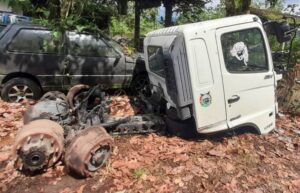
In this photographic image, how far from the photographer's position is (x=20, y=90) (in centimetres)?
786

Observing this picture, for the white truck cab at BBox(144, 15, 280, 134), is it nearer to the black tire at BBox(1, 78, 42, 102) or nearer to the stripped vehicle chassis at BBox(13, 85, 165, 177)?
the stripped vehicle chassis at BBox(13, 85, 165, 177)

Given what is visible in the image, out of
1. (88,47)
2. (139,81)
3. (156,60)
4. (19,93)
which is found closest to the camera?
(156,60)

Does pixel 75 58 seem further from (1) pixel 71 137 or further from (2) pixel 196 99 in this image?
(2) pixel 196 99

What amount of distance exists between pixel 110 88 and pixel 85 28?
1565 millimetres

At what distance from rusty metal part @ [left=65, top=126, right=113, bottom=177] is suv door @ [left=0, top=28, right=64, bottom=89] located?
3.83 meters

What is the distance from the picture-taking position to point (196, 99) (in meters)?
4.95

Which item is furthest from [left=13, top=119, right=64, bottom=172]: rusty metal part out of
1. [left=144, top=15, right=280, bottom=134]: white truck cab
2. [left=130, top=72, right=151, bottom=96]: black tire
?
[left=130, top=72, right=151, bottom=96]: black tire

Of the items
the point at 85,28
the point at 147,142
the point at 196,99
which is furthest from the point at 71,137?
the point at 85,28

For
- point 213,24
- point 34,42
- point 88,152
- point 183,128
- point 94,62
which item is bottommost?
point 183,128

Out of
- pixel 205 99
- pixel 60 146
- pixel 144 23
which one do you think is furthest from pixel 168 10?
pixel 60 146

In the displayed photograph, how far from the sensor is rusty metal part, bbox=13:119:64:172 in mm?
4316

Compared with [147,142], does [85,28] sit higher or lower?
higher

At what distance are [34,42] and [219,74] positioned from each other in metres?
4.71

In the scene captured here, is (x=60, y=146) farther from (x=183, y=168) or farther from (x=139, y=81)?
(x=139, y=81)
